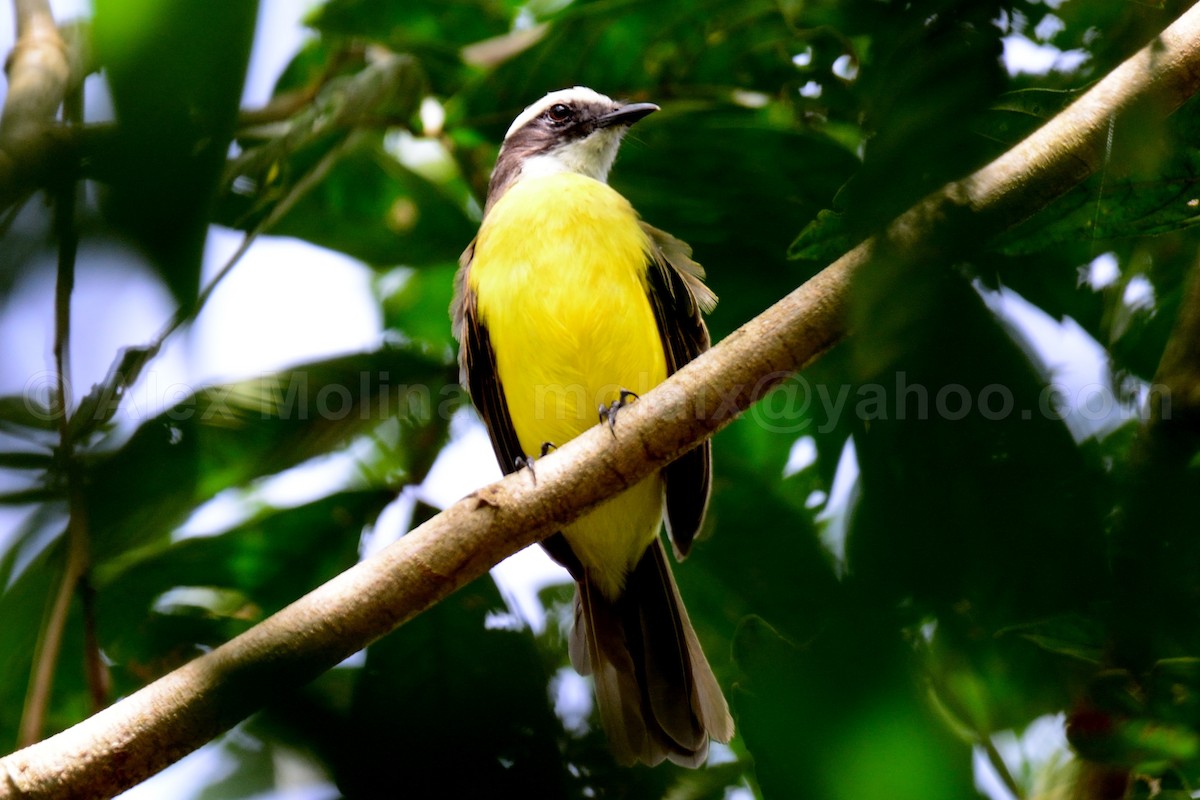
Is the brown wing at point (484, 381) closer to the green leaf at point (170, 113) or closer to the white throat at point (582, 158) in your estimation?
the white throat at point (582, 158)

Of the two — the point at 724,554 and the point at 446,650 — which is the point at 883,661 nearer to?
the point at 446,650

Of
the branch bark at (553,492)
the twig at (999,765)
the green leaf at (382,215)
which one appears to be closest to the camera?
the branch bark at (553,492)

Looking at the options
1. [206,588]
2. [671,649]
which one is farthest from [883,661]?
[671,649]

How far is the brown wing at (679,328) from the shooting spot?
308cm

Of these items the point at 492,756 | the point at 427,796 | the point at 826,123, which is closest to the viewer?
the point at 427,796

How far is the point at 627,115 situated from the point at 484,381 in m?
0.93

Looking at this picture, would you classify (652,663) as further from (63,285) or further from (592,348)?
(63,285)

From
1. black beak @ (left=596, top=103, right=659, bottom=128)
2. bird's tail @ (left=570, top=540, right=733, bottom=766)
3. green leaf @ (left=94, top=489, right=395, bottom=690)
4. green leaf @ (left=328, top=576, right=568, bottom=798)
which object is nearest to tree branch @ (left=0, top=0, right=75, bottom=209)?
green leaf @ (left=328, top=576, right=568, bottom=798)

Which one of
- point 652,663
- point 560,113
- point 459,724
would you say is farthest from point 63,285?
point 560,113

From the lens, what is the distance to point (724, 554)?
66.6 inches

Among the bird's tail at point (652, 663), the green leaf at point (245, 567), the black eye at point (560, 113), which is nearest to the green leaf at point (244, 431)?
the green leaf at point (245, 567)

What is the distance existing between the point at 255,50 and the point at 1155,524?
528 millimetres

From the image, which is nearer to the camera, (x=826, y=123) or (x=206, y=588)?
(x=206, y=588)

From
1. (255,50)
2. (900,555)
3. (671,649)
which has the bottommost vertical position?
(671,649)
